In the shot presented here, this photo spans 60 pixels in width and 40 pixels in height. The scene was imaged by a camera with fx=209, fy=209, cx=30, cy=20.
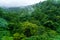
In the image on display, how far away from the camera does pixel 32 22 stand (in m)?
9.86

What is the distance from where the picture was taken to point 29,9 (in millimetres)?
12039

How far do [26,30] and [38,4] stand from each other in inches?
171

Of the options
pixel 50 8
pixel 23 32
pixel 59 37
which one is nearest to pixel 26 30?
pixel 23 32

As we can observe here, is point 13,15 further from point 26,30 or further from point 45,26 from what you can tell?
point 26,30

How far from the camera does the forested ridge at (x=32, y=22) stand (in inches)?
340

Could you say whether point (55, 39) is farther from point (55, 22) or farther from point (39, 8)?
point (39, 8)

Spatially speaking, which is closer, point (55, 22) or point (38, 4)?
point (55, 22)

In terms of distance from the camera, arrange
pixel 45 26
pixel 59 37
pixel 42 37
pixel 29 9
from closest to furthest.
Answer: pixel 42 37 → pixel 59 37 → pixel 45 26 → pixel 29 9

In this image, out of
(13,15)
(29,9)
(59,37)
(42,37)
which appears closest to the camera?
(42,37)

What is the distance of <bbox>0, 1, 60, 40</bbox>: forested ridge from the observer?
8641mm

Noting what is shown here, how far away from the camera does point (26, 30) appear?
8633mm

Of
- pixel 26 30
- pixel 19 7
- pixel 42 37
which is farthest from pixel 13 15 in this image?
pixel 42 37

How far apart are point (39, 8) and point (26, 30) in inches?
150

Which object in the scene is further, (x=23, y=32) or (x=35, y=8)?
(x=35, y=8)
